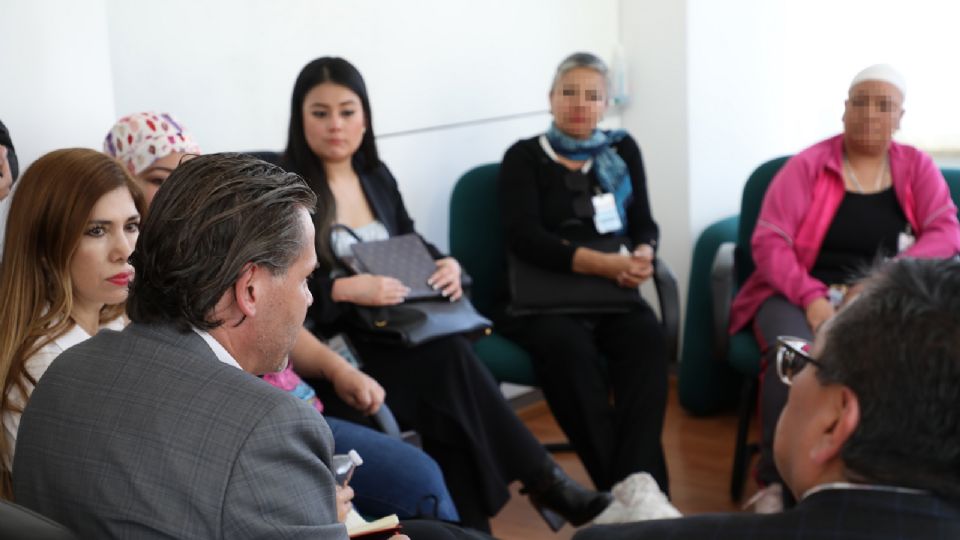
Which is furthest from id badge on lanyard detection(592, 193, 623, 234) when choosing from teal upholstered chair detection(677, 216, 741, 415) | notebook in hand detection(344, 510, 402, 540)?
notebook in hand detection(344, 510, 402, 540)

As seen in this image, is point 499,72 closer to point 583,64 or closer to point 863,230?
point 583,64

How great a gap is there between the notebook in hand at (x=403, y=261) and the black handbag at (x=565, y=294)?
496 mm

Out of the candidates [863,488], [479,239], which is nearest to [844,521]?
[863,488]

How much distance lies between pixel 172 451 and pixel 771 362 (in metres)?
2.57

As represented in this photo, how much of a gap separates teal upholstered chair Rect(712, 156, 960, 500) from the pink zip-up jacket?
8 centimetres

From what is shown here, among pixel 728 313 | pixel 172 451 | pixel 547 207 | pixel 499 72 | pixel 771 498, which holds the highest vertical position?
pixel 499 72

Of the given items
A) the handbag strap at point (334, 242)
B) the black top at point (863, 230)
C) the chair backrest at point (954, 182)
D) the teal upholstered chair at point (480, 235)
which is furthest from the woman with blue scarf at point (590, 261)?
the chair backrest at point (954, 182)

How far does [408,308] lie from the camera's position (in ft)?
10.8

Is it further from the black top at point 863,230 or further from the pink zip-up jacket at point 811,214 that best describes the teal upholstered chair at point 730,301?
the black top at point 863,230

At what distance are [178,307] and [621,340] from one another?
2.39 meters

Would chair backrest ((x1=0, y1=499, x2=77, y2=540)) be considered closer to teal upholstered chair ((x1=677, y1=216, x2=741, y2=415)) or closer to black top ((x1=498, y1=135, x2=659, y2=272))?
black top ((x1=498, y1=135, x2=659, y2=272))

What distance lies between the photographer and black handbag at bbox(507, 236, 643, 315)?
151 inches

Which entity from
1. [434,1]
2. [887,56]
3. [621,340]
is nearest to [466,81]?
[434,1]

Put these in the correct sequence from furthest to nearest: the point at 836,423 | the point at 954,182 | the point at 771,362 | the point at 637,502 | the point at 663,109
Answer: the point at 663,109 → the point at 954,182 → the point at 771,362 → the point at 637,502 → the point at 836,423
